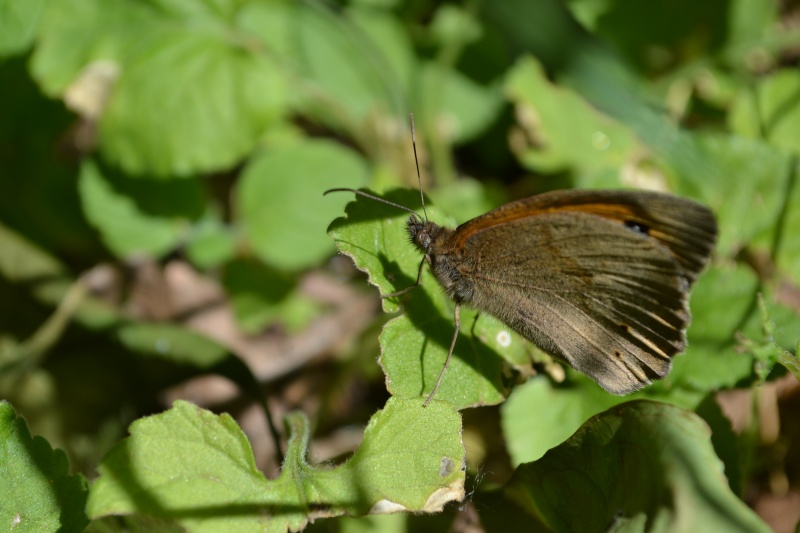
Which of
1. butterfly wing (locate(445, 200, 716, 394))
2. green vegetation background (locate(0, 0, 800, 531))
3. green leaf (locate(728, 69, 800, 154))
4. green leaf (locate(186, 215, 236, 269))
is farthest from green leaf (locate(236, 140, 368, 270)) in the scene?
green leaf (locate(728, 69, 800, 154))

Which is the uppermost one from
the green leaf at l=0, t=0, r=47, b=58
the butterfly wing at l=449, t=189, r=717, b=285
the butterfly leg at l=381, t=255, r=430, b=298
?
the butterfly wing at l=449, t=189, r=717, b=285

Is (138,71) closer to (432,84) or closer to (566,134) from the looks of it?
(432,84)

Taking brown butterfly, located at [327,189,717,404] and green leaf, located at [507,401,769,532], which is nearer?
green leaf, located at [507,401,769,532]

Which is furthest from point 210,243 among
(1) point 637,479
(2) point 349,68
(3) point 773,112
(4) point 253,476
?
(3) point 773,112

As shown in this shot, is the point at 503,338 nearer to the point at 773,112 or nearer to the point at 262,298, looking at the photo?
the point at 262,298

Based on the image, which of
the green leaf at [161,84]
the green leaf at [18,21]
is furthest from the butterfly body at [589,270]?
the green leaf at [18,21]

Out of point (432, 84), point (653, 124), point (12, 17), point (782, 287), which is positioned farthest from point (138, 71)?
point (782, 287)

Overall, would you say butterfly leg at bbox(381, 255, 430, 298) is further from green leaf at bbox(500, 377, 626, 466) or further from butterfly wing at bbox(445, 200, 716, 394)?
green leaf at bbox(500, 377, 626, 466)

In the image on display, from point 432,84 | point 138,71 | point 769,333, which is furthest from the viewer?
point 432,84
